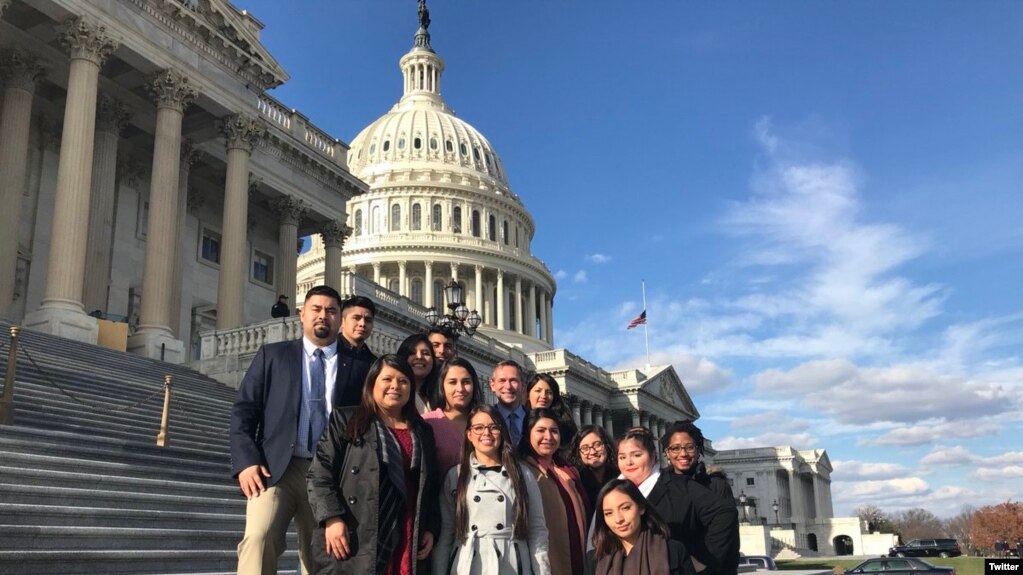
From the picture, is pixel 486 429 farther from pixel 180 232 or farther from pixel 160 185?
pixel 180 232

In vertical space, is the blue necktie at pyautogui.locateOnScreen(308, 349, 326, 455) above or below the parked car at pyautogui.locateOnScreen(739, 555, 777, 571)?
above

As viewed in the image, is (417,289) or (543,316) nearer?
(417,289)

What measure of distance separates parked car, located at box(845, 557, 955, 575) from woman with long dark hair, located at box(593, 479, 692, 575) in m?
17.1

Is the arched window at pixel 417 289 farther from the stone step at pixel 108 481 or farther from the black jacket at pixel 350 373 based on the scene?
the black jacket at pixel 350 373

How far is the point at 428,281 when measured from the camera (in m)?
82.4

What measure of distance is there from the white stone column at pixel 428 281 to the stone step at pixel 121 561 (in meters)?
72.0

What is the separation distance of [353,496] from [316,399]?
1.15 m

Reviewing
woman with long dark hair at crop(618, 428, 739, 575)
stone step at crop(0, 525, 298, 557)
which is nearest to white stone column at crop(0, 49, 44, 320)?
stone step at crop(0, 525, 298, 557)

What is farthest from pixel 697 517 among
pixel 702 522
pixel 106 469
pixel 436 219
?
pixel 436 219

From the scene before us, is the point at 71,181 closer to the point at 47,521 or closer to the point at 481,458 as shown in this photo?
the point at 47,521

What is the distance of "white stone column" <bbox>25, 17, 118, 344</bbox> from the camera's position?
20.8 m

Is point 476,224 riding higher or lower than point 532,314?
higher

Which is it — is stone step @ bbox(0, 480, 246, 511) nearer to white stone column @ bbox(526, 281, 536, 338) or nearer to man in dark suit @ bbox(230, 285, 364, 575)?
man in dark suit @ bbox(230, 285, 364, 575)

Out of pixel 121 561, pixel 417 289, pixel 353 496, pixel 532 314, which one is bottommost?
pixel 121 561
